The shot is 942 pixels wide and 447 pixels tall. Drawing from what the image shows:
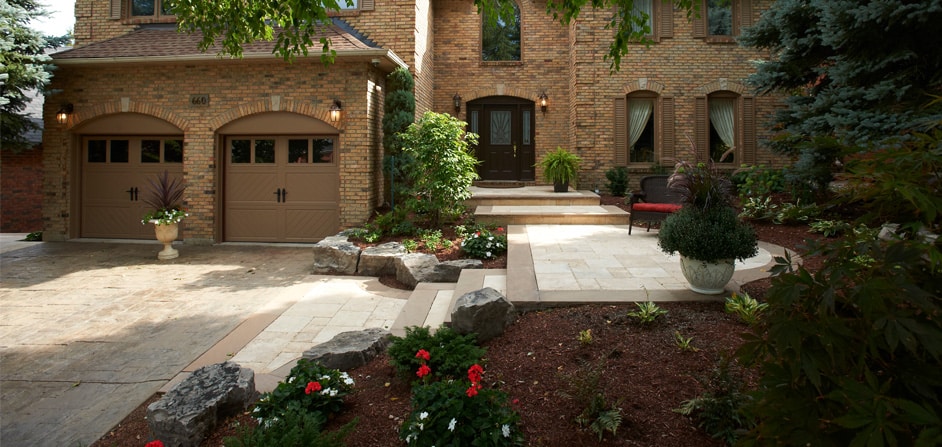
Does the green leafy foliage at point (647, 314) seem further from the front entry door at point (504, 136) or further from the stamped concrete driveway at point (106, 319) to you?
the front entry door at point (504, 136)

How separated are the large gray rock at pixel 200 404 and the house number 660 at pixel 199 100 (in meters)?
8.94

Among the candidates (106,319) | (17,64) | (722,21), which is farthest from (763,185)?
(17,64)

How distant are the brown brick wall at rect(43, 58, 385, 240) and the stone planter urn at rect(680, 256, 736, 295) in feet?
24.7

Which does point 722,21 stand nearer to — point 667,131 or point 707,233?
point 667,131

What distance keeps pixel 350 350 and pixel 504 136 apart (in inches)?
457

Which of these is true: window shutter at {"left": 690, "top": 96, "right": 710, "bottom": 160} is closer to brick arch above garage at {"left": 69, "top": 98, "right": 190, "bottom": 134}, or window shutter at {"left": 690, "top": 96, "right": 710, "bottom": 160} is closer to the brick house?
the brick house

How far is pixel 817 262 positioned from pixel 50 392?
7011 millimetres

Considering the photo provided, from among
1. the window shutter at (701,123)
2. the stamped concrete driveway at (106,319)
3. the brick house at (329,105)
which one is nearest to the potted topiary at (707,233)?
the stamped concrete driveway at (106,319)

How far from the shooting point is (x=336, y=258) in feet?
28.2

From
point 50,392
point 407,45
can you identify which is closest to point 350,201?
point 407,45

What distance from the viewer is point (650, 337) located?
3.67 m

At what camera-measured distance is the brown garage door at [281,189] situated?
11.3 meters

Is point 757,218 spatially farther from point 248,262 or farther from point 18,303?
point 18,303

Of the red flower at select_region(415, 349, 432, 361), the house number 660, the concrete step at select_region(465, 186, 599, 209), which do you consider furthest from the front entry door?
the red flower at select_region(415, 349, 432, 361)
